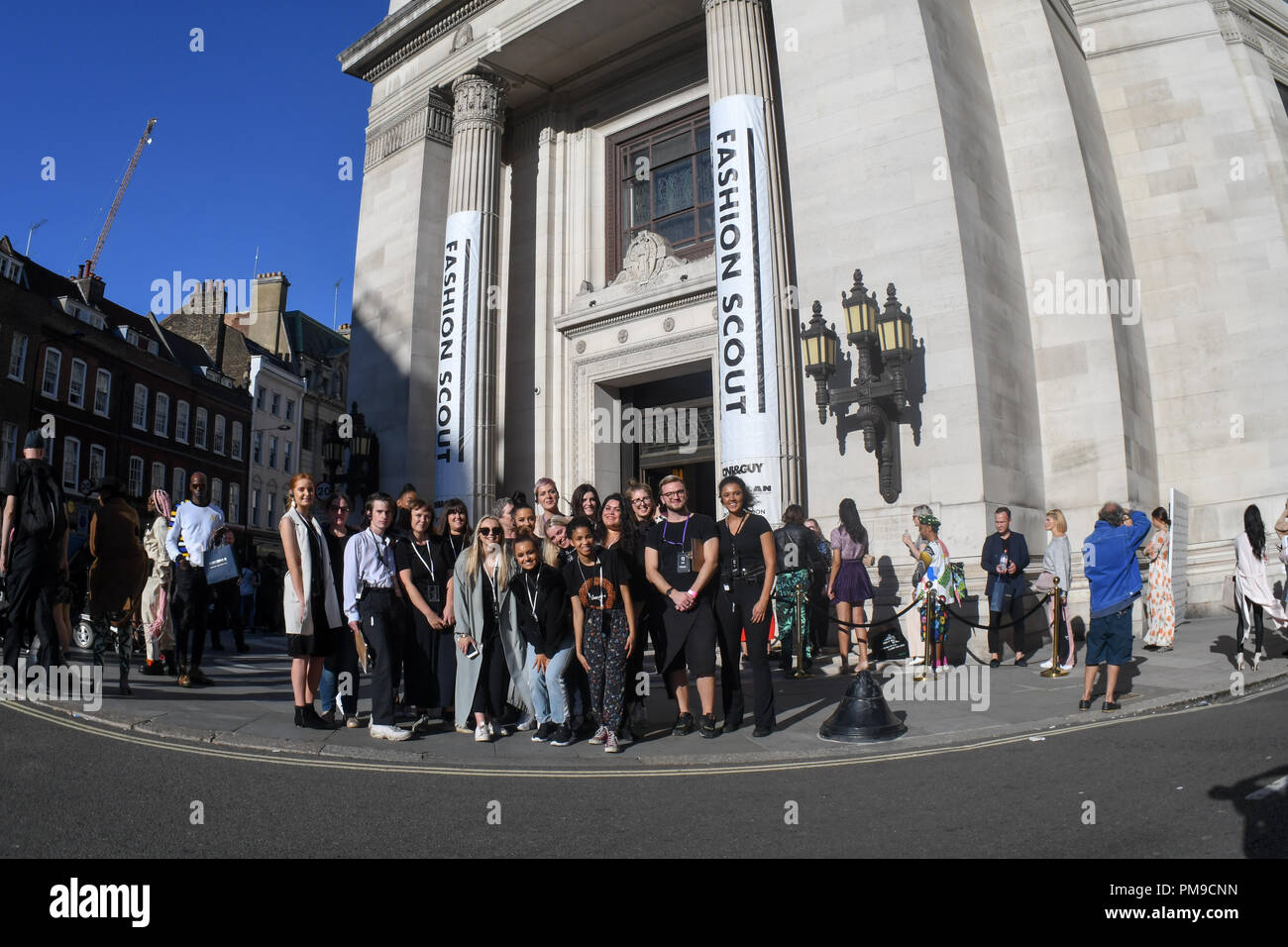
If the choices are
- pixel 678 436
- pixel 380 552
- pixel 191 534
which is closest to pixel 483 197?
pixel 678 436

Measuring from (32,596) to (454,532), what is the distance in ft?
12.0

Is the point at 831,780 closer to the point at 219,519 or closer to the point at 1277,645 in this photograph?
the point at 219,519

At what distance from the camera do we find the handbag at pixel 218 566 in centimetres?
934

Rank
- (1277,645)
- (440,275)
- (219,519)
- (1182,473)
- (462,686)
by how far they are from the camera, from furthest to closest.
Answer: (440,275) → (1182,473) → (1277,645) → (219,519) → (462,686)

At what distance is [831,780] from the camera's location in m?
5.70

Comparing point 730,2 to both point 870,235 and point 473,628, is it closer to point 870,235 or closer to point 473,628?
point 870,235

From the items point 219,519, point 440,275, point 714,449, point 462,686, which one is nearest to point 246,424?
point 440,275

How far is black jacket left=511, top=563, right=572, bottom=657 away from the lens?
287 inches

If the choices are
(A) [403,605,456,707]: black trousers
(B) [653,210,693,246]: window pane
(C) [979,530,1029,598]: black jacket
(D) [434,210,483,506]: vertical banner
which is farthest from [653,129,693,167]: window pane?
(A) [403,605,456,707]: black trousers

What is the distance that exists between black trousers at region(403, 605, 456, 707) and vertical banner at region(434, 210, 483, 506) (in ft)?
32.0

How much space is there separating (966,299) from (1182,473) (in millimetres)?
7084
